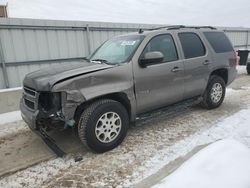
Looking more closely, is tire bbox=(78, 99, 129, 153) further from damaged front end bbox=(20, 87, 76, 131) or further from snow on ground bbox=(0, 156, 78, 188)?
snow on ground bbox=(0, 156, 78, 188)

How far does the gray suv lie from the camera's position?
3.71 metres

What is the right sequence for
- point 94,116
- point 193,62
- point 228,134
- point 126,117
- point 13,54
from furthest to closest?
point 13,54
point 193,62
point 228,134
point 126,117
point 94,116

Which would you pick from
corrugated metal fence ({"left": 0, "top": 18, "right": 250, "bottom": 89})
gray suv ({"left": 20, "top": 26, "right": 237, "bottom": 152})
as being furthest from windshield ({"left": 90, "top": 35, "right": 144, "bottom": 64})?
corrugated metal fence ({"left": 0, "top": 18, "right": 250, "bottom": 89})

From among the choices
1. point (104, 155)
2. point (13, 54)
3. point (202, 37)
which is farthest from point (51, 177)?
point (13, 54)

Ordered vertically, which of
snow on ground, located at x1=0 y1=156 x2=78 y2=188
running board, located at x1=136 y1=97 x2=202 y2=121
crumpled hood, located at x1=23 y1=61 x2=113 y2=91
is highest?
crumpled hood, located at x1=23 y1=61 x2=113 y2=91

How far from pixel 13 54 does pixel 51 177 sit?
5.13 meters

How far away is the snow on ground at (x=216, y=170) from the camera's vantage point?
2584 mm

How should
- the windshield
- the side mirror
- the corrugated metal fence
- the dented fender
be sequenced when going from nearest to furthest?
the dented fender < the side mirror < the windshield < the corrugated metal fence

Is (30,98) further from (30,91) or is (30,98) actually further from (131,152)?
(131,152)

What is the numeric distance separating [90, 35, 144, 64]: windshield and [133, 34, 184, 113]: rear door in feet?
0.63

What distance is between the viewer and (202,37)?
5.76 metres

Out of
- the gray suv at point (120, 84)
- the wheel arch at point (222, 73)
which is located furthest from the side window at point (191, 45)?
the wheel arch at point (222, 73)

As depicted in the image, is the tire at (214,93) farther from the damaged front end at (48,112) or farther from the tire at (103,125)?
the damaged front end at (48,112)

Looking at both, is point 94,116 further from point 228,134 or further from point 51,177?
point 228,134
